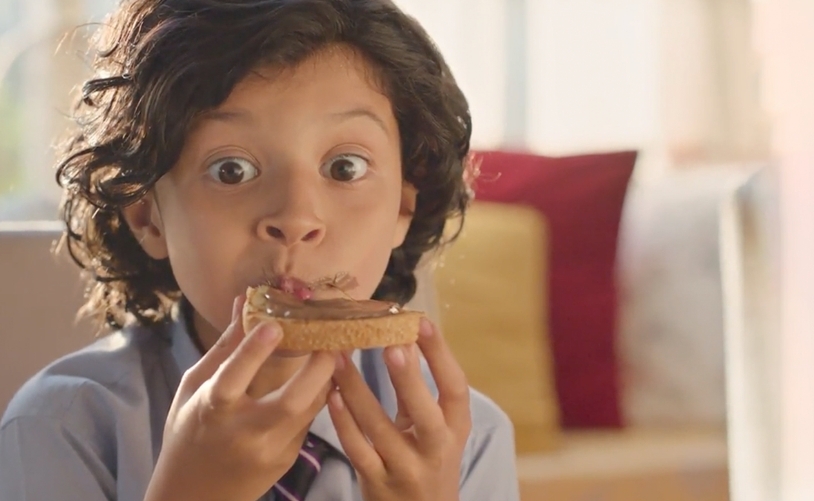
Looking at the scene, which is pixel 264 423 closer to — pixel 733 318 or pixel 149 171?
pixel 149 171

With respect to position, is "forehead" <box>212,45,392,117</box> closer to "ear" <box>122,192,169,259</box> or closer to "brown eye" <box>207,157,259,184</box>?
"brown eye" <box>207,157,259,184</box>

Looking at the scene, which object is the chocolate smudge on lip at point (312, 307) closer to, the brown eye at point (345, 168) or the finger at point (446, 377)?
the finger at point (446, 377)

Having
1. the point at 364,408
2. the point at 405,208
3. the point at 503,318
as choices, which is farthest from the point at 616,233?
the point at 364,408

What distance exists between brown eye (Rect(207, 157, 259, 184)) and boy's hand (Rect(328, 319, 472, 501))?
0.71ft

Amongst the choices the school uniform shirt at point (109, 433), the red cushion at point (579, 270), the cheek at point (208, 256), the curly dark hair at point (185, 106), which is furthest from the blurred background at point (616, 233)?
the cheek at point (208, 256)

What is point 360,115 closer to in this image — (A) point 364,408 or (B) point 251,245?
(B) point 251,245

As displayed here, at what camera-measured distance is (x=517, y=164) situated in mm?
1871

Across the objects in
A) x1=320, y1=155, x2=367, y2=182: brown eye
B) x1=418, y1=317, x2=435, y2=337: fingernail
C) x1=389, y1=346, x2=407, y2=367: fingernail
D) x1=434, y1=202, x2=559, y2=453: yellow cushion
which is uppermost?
x1=320, y1=155, x2=367, y2=182: brown eye

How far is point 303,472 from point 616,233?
3.30ft

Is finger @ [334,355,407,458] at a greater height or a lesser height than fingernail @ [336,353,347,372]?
lesser

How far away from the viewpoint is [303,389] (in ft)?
2.59

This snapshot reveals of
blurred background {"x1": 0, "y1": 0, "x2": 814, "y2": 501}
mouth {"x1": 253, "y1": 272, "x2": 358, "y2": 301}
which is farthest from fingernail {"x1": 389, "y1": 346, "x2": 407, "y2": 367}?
blurred background {"x1": 0, "y1": 0, "x2": 814, "y2": 501}

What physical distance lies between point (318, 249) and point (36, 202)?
1145 millimetres

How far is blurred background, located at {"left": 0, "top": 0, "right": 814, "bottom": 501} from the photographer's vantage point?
1711 mm
